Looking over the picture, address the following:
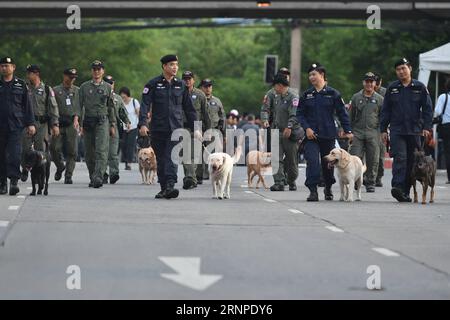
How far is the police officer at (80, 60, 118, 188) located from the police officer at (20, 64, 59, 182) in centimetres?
66

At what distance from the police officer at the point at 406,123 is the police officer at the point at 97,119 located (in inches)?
218

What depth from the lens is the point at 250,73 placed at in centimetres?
10006

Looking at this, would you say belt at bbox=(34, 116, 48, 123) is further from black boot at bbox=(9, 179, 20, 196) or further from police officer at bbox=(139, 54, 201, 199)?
police officer at bbox=(139, 54, 201, 199)

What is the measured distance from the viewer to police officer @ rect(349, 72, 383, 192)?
2606 cm

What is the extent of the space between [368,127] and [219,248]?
12500 mm

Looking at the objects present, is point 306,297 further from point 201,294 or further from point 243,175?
point 243,175

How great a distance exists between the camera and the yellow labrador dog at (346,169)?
72.7 feet

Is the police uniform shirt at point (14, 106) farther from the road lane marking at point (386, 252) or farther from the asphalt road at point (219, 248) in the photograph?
the road lane marking at point (386, 252)

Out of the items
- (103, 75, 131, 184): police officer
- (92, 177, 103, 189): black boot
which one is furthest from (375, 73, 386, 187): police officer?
(92, 177, 103, 189): black boot

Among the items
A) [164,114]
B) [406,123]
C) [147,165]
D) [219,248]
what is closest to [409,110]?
[406,123]

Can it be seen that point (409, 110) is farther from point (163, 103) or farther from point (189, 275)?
point (189, 275)

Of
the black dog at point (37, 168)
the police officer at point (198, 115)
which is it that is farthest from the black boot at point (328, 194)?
the black dog at point (37, 168)
